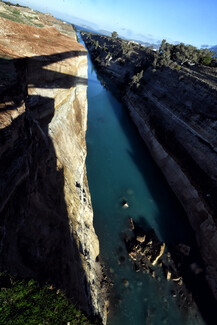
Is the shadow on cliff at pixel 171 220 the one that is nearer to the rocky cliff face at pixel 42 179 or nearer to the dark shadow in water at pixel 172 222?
the dark shadow in water at pixel 172 222

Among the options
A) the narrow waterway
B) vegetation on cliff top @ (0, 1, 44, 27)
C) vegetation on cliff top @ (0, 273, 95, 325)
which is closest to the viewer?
vegetation on cliff top @ (0, 273, 95, 325)

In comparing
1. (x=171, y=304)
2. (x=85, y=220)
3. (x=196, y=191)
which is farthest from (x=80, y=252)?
(x=196, y=191)

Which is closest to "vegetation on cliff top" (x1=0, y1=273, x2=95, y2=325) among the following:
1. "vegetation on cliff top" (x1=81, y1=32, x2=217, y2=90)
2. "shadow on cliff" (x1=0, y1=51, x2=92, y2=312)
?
"shadow on cliff" (x1=0, y1=51, x2=92, y2=312)

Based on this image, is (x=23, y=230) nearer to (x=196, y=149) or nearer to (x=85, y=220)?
(x=85, y=220)

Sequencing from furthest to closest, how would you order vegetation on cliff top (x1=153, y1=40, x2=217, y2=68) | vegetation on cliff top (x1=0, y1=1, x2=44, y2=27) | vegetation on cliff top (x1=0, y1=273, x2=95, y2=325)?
1. vegetation on cliff top (x1=153, y1=40, x2=217, y2=68)
2. vegetation on cliff top (x1=0, y1=1, x2=44, y2=27)
3. vegetation on cliff top (x1=0, y1=273, x2=95, y2=325)

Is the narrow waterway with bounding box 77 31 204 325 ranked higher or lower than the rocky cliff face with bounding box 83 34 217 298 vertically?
lower

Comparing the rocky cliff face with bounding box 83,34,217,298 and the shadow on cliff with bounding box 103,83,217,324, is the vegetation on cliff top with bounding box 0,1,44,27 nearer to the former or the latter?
the shadow on cliff with bounding box 103,83,217,324

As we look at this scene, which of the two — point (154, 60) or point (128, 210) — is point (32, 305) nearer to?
point (128, 210)

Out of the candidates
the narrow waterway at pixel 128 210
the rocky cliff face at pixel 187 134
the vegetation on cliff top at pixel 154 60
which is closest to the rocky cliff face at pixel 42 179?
the narrow waterway at pixel 128 210

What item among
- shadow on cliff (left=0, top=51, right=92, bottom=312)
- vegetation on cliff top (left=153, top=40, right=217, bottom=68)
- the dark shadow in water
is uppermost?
vegetation on cliff top (left=153, top=40, right=217, bottom=68)
